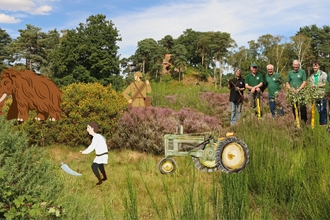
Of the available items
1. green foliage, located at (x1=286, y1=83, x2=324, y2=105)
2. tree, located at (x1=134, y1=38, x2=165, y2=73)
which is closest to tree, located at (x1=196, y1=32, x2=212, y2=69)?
tree, located at (x1=134, y1=38, x2=165, y2=73)

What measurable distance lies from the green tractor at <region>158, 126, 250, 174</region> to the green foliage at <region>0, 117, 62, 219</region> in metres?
1.68

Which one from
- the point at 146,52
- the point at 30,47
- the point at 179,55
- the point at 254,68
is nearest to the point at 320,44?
the point at 179,55

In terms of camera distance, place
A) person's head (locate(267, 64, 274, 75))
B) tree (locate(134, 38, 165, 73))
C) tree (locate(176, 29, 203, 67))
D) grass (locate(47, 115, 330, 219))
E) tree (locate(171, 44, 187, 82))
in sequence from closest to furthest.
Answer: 1. grass (locate(47, 115, 330, 219))
2. person's head (locate(267, 64, 274, 75))
3. tree (locate(134, 38, 165, 73))
4. tree (locate(171, 44, 187, 82))
5. tree (locate(176, 29, 203, 67))

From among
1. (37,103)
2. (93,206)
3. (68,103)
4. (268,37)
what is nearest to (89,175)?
(93,206)

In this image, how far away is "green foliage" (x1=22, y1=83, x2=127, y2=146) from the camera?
612 centimetres

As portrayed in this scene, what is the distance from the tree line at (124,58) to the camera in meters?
20.0

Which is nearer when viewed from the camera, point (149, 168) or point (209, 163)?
point (209, 163)

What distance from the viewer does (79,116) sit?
19.4 ft

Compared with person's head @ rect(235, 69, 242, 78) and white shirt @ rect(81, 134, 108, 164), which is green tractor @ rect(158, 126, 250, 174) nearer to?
white shirt @ rect(81, 134, 108, 164)

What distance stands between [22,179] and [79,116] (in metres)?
2.76

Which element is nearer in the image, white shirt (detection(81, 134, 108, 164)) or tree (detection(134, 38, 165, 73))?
white shirt (detection(81, 134, 108, 164))

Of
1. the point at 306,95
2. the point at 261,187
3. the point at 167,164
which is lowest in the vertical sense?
the point at 261,187

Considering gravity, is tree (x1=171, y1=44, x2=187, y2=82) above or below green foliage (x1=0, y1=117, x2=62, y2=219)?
above

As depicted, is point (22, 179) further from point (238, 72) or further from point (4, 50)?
point (4, 50)
